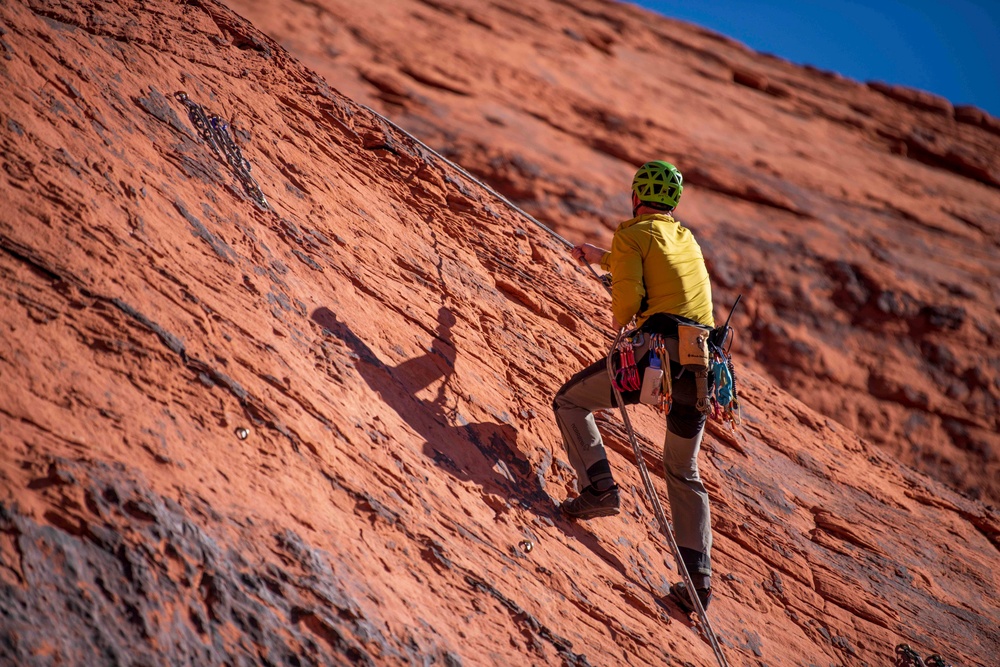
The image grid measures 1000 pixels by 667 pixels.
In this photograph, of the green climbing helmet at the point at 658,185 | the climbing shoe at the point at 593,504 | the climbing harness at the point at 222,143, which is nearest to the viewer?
the climbing shoe at the point at 593,504

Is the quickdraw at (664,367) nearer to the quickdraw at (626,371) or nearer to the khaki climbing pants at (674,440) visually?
the khaki climbing pants at (674,440)

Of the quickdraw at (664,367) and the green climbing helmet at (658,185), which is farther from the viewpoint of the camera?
the green climbing helmet at (658,185)

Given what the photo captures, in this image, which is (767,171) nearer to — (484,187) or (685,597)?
(484,187)

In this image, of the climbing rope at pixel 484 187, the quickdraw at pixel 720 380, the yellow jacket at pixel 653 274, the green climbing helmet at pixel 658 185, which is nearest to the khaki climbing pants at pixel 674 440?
the quickdraw at pixel 720 380

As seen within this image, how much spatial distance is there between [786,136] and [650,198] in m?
14.5

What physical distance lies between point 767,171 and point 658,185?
1247cm

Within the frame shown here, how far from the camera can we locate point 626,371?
4.48 meters

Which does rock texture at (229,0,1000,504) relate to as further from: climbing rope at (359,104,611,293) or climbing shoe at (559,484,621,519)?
climbing shoe at (559,484,621,519)

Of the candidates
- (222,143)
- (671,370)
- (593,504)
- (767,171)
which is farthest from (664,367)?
(767,171)

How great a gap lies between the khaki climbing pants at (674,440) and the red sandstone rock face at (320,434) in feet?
1.09

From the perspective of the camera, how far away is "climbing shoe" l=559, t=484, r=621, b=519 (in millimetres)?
4504

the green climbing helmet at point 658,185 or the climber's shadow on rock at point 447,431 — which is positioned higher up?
the green climbing helmet at point 658,185

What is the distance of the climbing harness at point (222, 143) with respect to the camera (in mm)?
4934

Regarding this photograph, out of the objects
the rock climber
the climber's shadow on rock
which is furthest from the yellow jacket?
the climber's shadow on rock
